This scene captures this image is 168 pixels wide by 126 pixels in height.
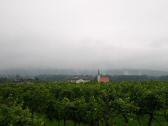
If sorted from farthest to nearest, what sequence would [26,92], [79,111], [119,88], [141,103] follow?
[119,88]
[26,92]
[141,103]
[79,111]

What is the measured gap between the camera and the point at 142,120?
7350 cm

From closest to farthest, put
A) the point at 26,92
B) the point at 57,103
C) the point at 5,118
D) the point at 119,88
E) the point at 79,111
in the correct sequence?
the point at 5,118 < the point at 79,111 < the point at 57,103 < the point at 26,92 < the point at 119,88

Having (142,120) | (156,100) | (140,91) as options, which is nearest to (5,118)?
(156,100)

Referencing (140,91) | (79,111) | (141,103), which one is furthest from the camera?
(140,91)

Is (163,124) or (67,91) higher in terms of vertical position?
(67,91)

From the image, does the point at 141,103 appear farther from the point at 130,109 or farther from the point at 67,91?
the point at 67,91

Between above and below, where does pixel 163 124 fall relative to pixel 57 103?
below

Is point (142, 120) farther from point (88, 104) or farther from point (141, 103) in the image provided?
point (88, 104)

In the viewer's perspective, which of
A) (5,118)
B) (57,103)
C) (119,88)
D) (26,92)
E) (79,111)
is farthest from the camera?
(119,88)

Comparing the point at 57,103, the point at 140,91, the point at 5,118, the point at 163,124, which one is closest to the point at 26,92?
the point at 57,103

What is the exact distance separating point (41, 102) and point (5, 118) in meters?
38.4

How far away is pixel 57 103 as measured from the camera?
59594 mm

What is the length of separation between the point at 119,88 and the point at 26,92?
64.5 ft

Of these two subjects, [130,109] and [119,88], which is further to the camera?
[119,88]
